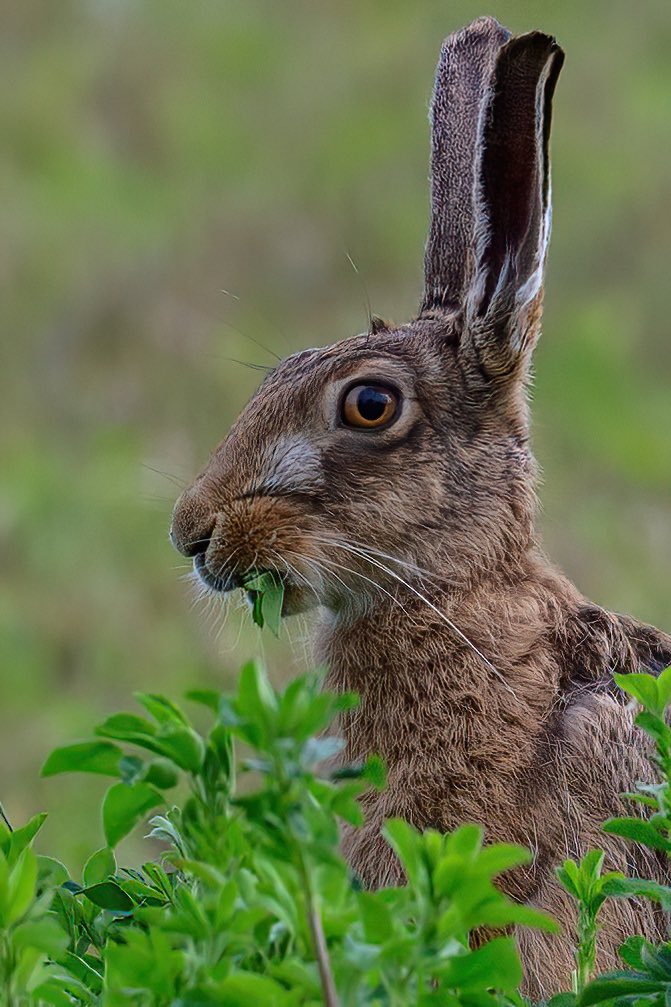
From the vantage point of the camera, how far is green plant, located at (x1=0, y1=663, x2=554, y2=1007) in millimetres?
1383

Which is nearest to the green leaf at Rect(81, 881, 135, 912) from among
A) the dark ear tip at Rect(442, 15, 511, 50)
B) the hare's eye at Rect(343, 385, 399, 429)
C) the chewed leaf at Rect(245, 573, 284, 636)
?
the chewed leaf at Rect(245, 573, 284, 636)

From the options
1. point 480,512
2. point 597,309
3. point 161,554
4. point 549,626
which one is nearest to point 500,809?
point 549,626

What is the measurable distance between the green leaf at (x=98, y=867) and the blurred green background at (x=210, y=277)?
2227 millimetres

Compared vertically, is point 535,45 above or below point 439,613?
above

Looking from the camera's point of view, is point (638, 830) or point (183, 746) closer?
point (183, 746)

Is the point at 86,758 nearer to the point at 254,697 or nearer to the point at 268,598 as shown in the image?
the point at 254,697

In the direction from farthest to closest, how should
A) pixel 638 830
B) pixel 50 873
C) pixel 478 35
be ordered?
pixel 478 35
pixel 50 873
pixel 638 830

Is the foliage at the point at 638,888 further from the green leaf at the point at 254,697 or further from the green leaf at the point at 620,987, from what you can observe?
Answer: the green leaf at the point at 254,697

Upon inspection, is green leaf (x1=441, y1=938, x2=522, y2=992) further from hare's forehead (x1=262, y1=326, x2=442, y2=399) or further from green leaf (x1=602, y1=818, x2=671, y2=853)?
hare's forehead (x1=262, y1=326, x2=442, y2=399)

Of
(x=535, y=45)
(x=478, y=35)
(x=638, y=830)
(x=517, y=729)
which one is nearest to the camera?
(x=638, y=830)

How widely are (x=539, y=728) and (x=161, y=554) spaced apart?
410cm

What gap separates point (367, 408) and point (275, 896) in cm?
200

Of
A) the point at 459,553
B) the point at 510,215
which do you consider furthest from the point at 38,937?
the point at 510,215

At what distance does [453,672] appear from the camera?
322 centimetres
